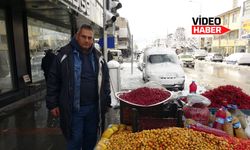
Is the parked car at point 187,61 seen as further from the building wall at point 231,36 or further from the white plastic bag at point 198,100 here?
the white plastic bag at point 198,100

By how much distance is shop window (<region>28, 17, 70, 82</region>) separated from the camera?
9.82 meters

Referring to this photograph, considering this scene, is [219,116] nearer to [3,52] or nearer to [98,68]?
[98,68]

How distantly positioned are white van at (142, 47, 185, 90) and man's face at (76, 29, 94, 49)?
313 inches

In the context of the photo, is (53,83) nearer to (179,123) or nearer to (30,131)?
(179,123)

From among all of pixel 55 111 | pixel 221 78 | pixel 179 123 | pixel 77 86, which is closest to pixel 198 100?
pixel 179 123

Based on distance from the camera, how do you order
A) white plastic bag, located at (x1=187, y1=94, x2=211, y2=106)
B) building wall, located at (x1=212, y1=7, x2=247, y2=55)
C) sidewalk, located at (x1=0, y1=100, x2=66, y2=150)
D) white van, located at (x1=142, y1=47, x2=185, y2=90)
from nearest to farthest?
white plastic bag, located at (x1=187, y1=94, x2=211, y2=106) < sidewalk, located at (x1=0, y1=100, x2=66, y2=150) < white van, located at (x1=142, y1=47, x2=185, y2=90) < building wall, located at (x1=212, y1=7, x2=247, y2=55)

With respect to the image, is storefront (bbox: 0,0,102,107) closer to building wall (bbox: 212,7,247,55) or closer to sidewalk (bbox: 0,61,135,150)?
sidewalk (bbox: 0,61,135,150)

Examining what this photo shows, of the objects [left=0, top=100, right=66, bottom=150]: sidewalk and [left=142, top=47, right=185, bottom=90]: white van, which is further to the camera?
[left=142, top=47, right=185, bottom=90]: white van

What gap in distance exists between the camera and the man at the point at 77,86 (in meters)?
2.95

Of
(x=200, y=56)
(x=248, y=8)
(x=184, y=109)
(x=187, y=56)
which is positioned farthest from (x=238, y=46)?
(x=184, y=109)

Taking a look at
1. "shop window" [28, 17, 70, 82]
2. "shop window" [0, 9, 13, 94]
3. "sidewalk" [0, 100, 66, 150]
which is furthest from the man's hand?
"shop window" [28, 17, 70, 82]

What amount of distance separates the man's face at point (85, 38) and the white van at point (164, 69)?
7.96 m

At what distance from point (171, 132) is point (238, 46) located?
51.6 m

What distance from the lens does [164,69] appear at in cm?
1161
